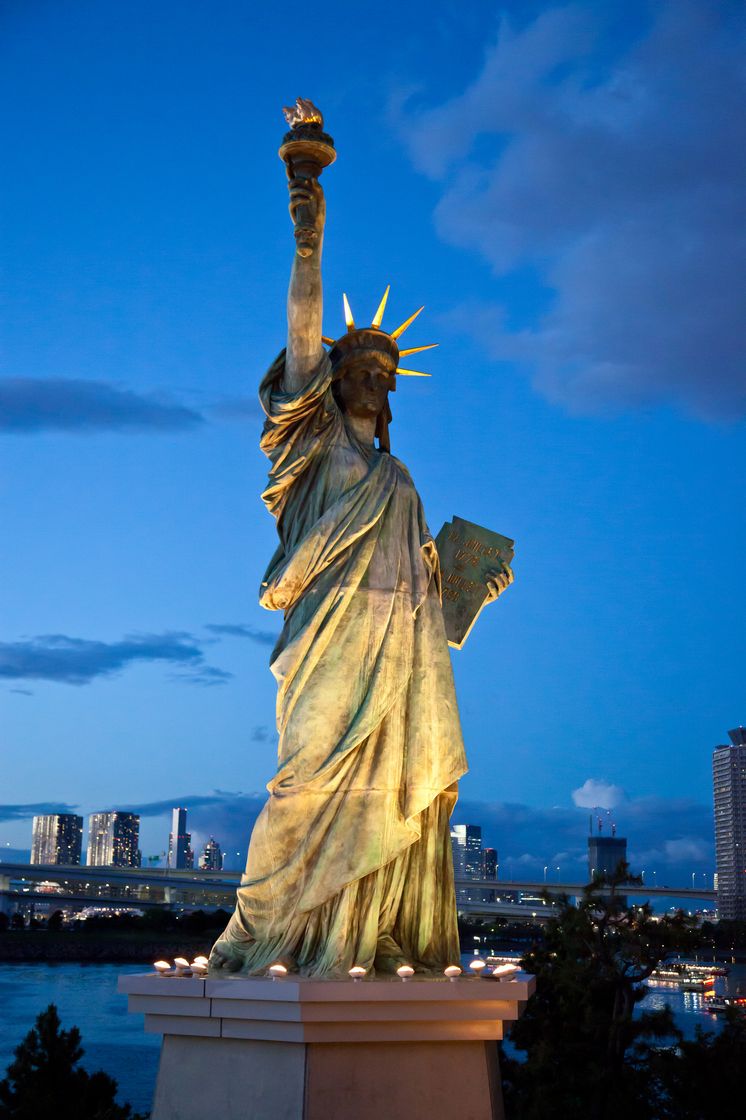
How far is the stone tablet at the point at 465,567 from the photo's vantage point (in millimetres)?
8750

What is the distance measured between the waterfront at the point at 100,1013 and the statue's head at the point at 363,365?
44.1 feet

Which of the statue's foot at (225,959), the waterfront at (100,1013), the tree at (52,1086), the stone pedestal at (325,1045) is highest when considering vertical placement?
the statue's foot at (225,959)

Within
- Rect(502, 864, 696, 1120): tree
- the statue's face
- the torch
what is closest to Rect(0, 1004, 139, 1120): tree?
Rect(502, 864, 696, 1120): tree

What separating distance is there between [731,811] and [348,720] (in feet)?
296

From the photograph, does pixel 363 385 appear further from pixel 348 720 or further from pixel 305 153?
pixel 348 720

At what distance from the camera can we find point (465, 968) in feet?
24.5

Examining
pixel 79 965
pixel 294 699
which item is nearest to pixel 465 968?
pixel 294 699

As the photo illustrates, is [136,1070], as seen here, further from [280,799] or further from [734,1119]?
[280,799]

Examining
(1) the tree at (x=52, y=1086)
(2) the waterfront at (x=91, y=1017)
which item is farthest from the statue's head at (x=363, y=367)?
(2) the waterfront at (x=91, y=1017)

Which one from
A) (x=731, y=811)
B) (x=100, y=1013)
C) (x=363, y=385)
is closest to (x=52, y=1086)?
(x=363, y=385)

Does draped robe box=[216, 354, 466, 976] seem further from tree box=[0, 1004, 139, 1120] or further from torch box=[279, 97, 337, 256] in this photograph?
tree box=[0, 1004, 139, 1120]

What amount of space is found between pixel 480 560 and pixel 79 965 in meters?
52.3

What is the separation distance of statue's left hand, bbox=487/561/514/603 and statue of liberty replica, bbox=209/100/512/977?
57cm

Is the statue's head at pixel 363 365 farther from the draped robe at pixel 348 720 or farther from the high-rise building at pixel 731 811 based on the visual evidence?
the high-rise building at pixel 731 811
